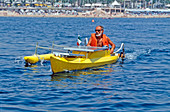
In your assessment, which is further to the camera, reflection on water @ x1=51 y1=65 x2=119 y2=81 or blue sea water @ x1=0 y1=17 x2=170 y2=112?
reflection on water @ x1=51 y1=65 x2=119 y2=81

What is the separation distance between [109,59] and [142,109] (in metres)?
11.5

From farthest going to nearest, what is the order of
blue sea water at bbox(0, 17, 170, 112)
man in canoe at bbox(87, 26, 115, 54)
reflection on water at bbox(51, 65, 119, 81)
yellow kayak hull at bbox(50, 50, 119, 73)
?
1. man in canoe at bbox(87, 26, 115, 54)
2. yellow kayak hull at bbox(50, 50, 119, 73)
3. reflection on water at bbox(51, 65, 119, 81)
4. blue sea water at bbox(0, 17, 170, 112)

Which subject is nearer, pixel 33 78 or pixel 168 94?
pixel 168 94

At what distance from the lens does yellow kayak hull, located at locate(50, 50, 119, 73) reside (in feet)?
69.1

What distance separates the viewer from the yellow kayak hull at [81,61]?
2106cm

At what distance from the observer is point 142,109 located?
47.7 feet

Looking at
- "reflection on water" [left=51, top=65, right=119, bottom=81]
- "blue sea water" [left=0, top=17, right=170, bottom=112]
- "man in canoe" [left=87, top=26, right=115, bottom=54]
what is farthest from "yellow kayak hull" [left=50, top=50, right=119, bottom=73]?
"man in canoe" [left=87, top=26, right=115, bottom=54]

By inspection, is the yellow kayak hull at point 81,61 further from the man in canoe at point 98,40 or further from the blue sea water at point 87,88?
the man in canoe at point 98,40

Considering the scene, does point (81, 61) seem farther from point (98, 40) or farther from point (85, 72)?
point (98, 40)

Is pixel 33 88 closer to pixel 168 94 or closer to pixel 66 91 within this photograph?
pixel 66 91

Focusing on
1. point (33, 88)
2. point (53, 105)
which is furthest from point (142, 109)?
point (33, 88)

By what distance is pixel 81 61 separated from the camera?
22.7 m

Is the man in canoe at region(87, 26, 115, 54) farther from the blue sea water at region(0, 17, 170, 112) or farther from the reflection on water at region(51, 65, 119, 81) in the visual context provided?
the reflection on water at region(51, 65, 119, 81)

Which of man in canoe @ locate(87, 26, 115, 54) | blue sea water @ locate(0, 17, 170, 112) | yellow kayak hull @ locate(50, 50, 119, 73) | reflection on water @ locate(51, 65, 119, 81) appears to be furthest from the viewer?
man in canoe @ locate(87, 26, 115, 54)
